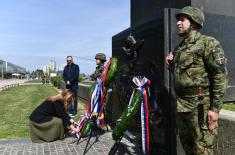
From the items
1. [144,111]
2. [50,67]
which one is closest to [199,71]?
[144,111]

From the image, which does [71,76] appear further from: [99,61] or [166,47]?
[166,47]

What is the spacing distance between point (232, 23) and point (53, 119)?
4.08 meters

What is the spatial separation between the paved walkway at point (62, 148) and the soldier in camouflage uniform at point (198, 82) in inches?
106

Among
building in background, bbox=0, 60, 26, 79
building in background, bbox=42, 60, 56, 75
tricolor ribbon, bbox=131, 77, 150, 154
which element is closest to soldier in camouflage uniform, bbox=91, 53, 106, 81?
tricolor ribbon, bbox=131, 77, 150, 154

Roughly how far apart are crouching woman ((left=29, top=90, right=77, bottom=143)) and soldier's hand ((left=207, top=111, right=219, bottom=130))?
416 cm

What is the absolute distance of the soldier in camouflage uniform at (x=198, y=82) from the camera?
301 centimetres

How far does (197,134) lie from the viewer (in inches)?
123

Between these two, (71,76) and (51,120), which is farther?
(71,76)

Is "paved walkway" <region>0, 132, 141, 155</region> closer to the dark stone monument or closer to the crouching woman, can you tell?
the crouching woman

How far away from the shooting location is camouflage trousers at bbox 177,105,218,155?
310 centimetres

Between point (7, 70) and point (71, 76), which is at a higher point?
point (7, 70)

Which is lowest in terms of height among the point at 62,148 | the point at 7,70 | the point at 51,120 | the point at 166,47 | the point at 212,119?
the point at 62,148

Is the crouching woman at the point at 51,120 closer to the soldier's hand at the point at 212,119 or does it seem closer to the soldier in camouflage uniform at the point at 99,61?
the soldier in camouflage uniform at the point at 99,61

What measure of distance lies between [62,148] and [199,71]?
387 cm
